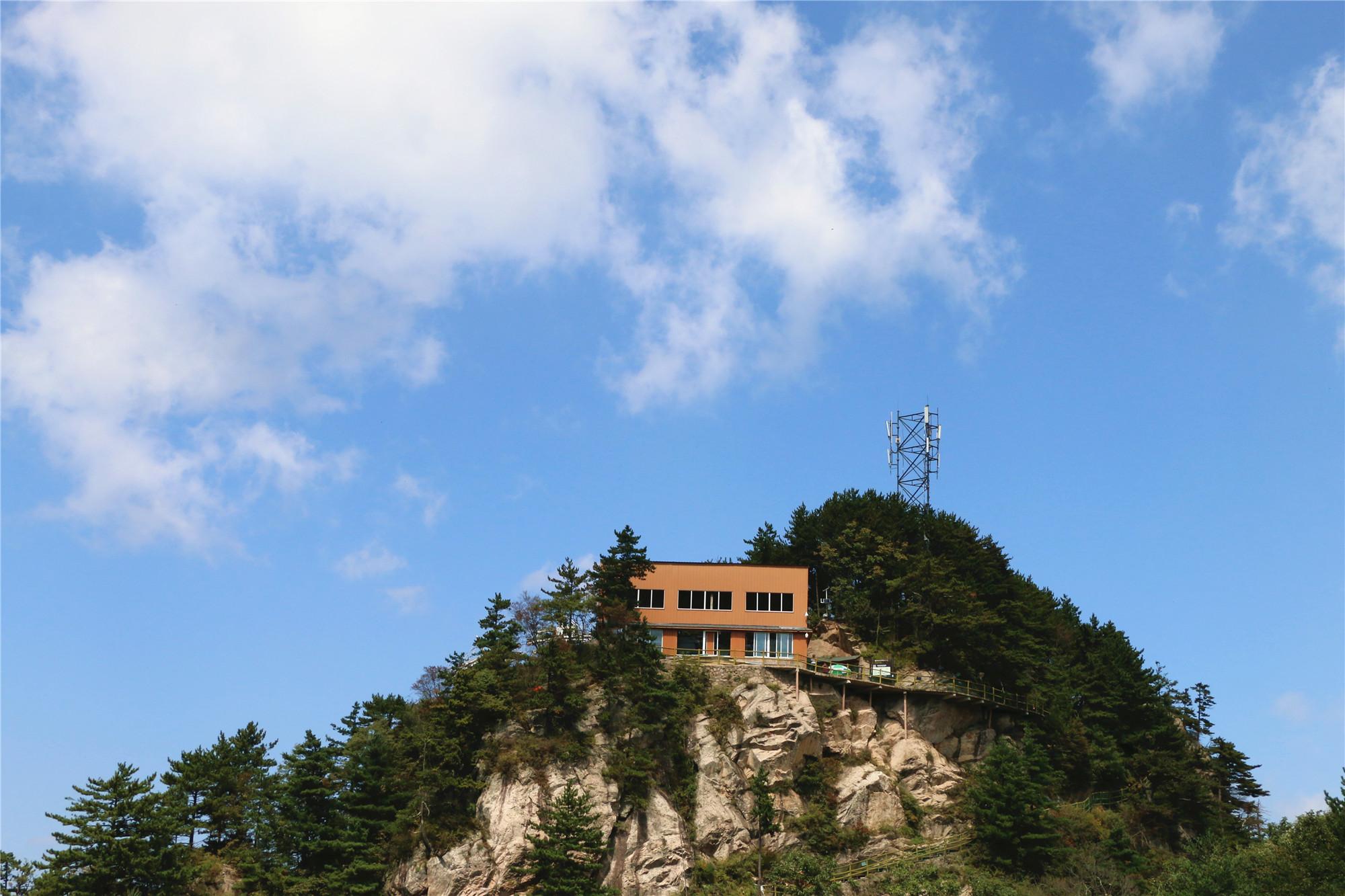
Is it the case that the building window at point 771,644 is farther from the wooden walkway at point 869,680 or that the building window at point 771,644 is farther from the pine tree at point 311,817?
the pine tree at point 311,817

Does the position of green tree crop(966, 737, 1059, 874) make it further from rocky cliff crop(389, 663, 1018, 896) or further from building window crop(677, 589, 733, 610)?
building window crop(677, 589, 733, 610)

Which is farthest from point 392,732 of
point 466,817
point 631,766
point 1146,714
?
point 1146,714

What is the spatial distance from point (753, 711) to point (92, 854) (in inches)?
1363

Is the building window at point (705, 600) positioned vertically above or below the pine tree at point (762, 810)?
above

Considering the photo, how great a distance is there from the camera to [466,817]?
62.6 meters

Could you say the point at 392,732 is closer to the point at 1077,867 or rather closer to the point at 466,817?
the point at 466,817

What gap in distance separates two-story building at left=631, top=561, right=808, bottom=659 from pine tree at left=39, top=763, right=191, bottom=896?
95.2ft

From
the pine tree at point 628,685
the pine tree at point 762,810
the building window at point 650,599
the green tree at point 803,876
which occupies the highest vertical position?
the building window at point 650,599

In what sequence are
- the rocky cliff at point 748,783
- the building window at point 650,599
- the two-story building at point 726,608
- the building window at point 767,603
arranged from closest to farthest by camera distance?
the rocky cliff at point 748,783 < the two-story building at point 726,608 < the building window at point 650,599 < the building window at point 767,603

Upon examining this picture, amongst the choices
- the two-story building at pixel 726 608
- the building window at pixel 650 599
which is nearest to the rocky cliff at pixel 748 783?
the two-story building at pixel 726 608

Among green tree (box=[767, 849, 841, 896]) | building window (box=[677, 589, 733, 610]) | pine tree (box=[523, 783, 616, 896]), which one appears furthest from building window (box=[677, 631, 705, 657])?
pine tree (box=[523, 783, 616, 896])

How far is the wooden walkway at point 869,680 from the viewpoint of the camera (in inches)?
2874

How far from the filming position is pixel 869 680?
74.0 meters

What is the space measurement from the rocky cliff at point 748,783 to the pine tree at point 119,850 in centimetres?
1116
